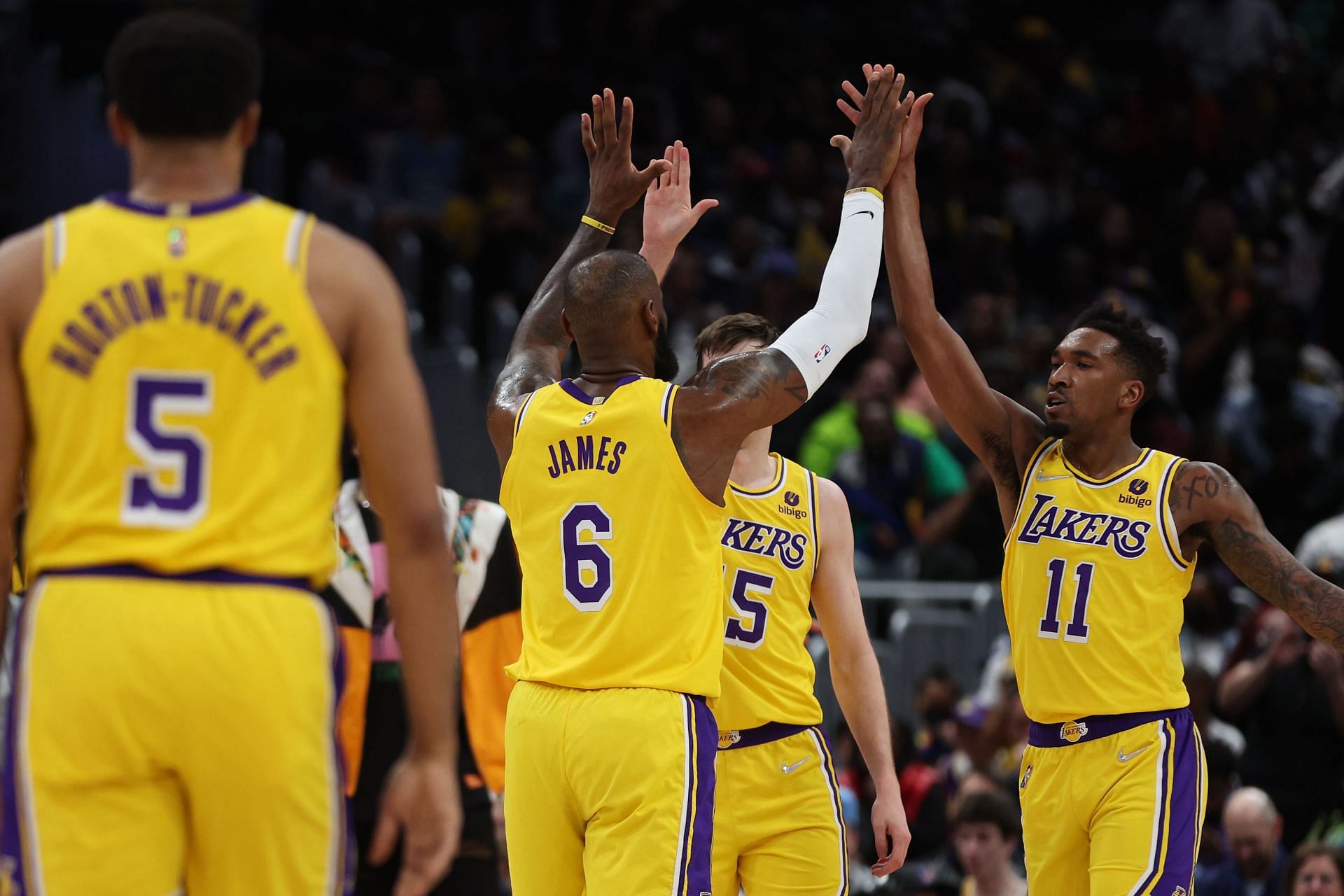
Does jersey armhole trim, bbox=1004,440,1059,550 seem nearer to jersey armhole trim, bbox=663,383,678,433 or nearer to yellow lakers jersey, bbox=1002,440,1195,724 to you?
yellow lakers jersey, bbox=1002,440,1195,724

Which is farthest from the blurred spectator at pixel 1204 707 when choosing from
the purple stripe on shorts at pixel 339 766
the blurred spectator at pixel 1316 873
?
the purple stripe on shorts at pixel 339 766

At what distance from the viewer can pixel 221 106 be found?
373cm

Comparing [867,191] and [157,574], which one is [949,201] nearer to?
[867,191]

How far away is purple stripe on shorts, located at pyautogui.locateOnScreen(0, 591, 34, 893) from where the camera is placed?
11.8 ft

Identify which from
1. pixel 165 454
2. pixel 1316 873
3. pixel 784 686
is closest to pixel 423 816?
pixel 165 454

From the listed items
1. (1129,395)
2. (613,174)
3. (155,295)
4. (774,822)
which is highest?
(613,174)

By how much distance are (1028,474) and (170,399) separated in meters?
3.92

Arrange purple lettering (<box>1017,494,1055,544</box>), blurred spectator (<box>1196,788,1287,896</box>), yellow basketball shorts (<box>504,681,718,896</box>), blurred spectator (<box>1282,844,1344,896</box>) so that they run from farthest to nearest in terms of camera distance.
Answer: blurred spectator (<box>1196,788,1287,896</box>)
blurred spectator (<box>1282,844,1344,896</box>)
purple lettering (<box>1017,494,1055,544</box>)
yellow basketball shorts (<box>504,681,718,896</box>)

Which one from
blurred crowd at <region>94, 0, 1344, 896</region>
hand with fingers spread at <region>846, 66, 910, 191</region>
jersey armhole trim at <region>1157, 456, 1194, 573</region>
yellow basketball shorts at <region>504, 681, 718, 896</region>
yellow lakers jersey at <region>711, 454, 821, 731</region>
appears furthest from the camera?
blurred crowd at <region>94, 0, 1344, 896</region>

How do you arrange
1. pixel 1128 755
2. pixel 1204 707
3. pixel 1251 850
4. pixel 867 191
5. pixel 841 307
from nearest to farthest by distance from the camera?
pixel 841 307 < pixel 867 191 < pixel 1128 755 < pixel 1251 850 < pixel 1204 707

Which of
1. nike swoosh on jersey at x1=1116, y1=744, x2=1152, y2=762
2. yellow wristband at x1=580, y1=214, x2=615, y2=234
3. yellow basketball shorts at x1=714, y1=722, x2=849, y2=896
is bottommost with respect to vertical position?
yellow basketball shorts at x1=714, y1=722, x2=849, y2=896

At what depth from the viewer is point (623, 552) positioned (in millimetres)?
5336

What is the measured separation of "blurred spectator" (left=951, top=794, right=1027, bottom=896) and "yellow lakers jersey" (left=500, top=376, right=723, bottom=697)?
3.71m

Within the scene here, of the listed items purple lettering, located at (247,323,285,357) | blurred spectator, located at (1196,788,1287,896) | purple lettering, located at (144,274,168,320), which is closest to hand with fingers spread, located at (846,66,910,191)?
purple lettering, located at (247,323,285,357)
